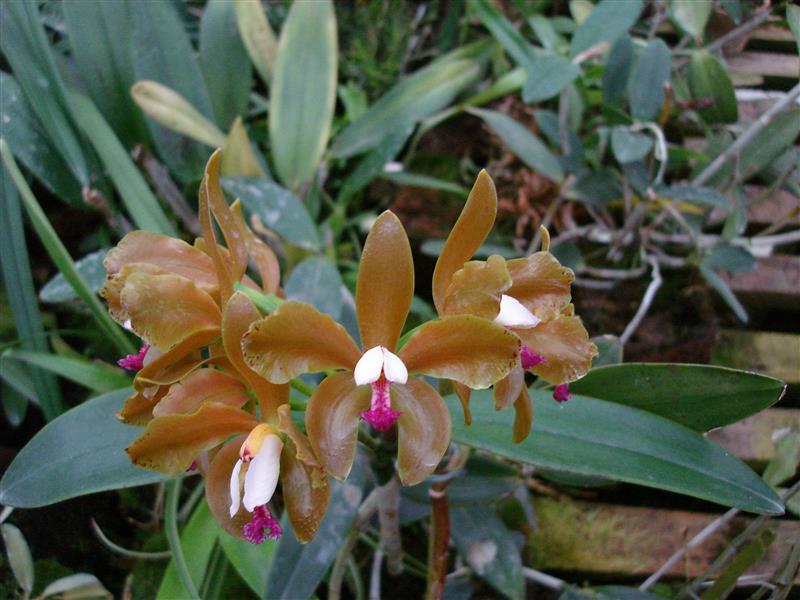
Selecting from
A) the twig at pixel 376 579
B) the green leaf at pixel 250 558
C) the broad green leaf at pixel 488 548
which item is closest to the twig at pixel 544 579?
the broad green leaf at pixel 488 548

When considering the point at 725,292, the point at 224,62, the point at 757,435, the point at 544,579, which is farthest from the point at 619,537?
the point at 224,62

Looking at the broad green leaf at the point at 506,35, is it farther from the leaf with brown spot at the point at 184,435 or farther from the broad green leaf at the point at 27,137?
the leaf with brown spot at the point at 184,435

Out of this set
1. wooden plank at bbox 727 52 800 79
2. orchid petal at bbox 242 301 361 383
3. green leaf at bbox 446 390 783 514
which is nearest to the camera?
orchid petal at bbox 242 301 361 383

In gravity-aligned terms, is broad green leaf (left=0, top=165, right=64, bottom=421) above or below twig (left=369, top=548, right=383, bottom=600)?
above

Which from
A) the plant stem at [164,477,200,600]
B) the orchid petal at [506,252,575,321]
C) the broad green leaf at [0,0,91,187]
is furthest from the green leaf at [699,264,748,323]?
the broad green leaf at [0,0,91,187]

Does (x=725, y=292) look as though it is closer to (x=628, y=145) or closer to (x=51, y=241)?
(x=628, y=145)

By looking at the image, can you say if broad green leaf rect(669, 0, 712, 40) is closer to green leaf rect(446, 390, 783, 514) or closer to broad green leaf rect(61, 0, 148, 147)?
green leaf rect(446, 390, 783, 514)
